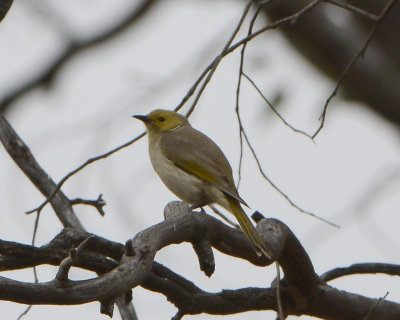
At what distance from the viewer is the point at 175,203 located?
155 inches

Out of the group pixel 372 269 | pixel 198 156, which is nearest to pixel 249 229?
pixel 372 269

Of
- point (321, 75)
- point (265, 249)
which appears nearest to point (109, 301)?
point (265, 249)

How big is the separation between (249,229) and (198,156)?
6.43 feet

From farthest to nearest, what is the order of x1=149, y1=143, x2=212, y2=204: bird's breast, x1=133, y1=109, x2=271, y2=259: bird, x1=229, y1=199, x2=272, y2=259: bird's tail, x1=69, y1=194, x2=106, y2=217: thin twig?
x1=149, y1=143, x2=212, y2=204: bird's breast < x1=133, y1=109, x2=271, y2=259: bird < x1=69, y1=194, x2=106, y2=217: thin twig < x1=229, y1=199, x2=272, y2=259: bird's tail

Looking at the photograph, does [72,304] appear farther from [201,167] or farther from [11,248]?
[201,167]

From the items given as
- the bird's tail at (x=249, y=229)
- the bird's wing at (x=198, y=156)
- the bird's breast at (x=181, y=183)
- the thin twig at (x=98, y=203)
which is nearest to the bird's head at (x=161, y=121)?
the bird's wing at (x=198, y=156)

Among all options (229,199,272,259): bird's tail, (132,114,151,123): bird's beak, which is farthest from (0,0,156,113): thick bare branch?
(229,199,272,259): bird's tail

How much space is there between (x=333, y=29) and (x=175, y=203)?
2063mm

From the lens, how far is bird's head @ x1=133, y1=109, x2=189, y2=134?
664cm

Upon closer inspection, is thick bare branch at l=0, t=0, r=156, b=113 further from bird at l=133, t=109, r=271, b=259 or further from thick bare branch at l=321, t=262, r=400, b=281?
thick bare branch at l=321, t=262, r=400, b=281

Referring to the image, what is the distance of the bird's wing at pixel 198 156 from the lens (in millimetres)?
5577

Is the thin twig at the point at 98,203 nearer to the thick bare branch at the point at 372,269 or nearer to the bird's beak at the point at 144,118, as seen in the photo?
the thick bare branch at the point at 372,269

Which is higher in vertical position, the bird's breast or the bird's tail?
the bird's breast

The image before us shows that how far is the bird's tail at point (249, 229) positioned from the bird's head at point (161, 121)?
1507mm
